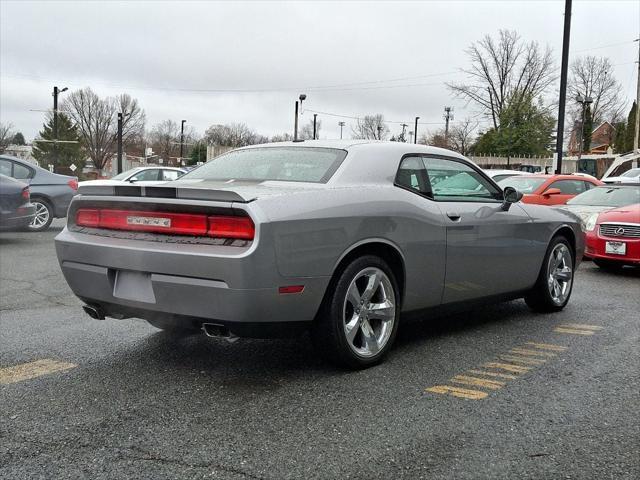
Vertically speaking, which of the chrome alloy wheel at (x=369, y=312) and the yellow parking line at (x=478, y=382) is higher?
the chrome alloy wheel at (x=369, y=312)

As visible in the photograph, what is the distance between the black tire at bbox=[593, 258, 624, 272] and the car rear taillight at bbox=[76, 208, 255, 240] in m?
6.85

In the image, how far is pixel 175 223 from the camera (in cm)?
373

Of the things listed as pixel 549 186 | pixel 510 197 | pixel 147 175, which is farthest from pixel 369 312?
pixel 147 175

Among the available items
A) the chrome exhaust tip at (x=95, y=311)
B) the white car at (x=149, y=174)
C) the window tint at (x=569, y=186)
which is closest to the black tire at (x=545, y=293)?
the chrome exhaust tip at (x=95, y=311)

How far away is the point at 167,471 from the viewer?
268cm

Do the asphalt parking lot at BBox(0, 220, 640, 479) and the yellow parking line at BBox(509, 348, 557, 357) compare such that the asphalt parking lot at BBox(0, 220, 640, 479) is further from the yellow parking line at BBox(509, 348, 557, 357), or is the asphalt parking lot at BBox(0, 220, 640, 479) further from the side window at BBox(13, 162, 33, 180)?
the side window at BBox(13, 162, 33, 180)

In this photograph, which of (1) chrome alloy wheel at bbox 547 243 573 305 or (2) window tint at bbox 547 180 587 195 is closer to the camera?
(1) chrome alloy wheel at bbox 547 243 573 305

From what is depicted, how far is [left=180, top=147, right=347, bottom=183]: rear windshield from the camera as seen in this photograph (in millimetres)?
4359

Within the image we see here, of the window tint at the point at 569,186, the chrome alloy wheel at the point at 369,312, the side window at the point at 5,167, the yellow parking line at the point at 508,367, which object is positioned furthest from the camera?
the window tint at the point at 569,186

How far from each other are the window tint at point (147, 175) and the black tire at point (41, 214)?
130 inches

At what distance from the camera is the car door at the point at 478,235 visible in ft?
15.7

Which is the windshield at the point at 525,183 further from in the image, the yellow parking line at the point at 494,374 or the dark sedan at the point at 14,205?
the yellow parking line at the point at 494,374

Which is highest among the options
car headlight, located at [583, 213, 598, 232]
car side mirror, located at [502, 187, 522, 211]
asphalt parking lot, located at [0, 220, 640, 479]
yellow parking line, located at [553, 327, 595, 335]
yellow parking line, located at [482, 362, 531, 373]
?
car side mirror, located at [502, 187, 522, 211]

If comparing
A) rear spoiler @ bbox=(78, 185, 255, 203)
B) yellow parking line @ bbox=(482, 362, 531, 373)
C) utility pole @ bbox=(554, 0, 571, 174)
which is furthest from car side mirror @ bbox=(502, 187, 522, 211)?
utility pole @ bbox=(554, 0, 571, 174)
